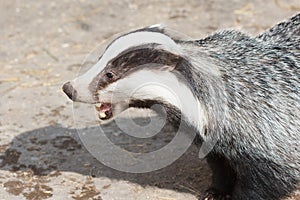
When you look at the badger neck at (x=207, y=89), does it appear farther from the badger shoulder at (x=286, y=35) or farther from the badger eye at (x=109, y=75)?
the badger shoulder at (x=286, y=35)

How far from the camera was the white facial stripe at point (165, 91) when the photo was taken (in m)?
4.31

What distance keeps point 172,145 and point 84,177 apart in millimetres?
826

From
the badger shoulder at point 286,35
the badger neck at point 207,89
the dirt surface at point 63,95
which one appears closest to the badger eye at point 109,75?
the badger neck at point 207,89

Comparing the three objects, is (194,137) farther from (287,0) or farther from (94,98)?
(287,0)

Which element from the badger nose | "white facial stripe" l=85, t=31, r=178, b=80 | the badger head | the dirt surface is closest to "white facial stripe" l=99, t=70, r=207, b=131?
the badger head

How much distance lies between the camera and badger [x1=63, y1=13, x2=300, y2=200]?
4336mm

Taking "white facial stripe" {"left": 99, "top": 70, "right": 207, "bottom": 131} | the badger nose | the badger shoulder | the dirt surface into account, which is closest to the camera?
"white facial stripe" {"left": 99, "top": 70, "right": 207, "bottom": 131}

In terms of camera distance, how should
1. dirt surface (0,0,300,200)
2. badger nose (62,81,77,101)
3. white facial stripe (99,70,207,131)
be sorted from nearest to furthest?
white facial stripe (99,70,207,131)
badger nose (62,81,77,101)
dirt surface (0,0,300,200)

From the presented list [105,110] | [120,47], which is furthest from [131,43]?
[105,110]

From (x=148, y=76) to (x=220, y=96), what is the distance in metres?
0.50

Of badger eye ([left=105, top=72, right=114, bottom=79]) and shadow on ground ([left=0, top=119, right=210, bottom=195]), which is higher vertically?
badger eye ([left=105, top=72, right=114, bottom=79])

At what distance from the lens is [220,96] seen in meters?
4.41

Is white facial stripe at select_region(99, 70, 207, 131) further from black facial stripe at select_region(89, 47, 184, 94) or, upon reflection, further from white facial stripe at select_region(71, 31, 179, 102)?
white facial stripe at select_region(71, 31, 179, 102)

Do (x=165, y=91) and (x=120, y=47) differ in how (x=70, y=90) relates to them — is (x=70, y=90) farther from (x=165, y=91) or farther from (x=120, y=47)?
(x=165, y=91)
